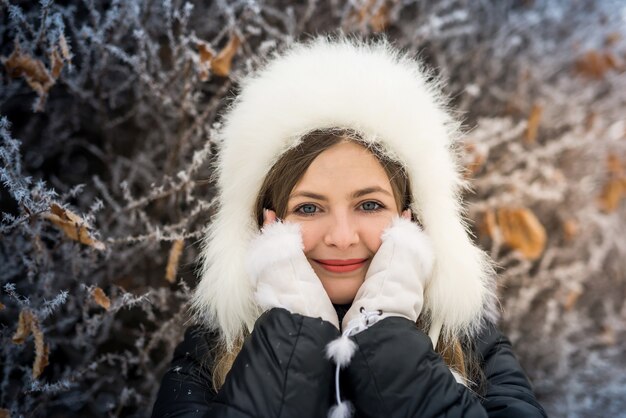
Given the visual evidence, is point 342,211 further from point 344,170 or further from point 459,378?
point 459,378

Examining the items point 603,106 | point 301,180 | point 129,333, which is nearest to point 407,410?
point 301,180

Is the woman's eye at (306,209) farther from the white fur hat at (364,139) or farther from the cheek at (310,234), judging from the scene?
the white fur hat at (364,139)

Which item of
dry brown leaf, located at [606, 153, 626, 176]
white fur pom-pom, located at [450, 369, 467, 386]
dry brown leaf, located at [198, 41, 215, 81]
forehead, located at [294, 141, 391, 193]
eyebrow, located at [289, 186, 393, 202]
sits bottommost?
white fur pom-pom, located at [450, 369, 467, 386]

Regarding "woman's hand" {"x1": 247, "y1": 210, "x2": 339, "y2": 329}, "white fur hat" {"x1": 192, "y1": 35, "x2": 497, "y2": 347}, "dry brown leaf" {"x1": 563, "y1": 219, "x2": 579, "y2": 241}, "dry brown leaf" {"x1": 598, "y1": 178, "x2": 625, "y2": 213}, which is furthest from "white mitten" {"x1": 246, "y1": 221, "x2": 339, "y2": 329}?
"dry brown leaf" {"x1": 598, "y1": 178, "x2": 625, "y2": 213}

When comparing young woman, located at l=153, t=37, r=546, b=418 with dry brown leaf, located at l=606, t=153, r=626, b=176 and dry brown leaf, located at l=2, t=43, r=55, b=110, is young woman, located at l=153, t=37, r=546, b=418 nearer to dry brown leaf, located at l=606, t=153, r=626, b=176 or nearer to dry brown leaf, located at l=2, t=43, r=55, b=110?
dry brown leaf, located at l=2, t=43, r=55, b=110

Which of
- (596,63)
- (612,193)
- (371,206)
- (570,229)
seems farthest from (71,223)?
(596,63)

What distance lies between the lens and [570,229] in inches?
147

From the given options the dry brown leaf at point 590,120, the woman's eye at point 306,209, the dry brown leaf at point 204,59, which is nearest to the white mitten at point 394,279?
the woman's eye at point 306,209

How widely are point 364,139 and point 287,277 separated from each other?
21.7 inches

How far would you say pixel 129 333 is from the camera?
9.28ft

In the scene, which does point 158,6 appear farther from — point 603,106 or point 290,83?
point 603,106

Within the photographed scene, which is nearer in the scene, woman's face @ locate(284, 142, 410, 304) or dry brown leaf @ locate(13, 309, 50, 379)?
woman's face @ locate(284, 142, 410, 304)

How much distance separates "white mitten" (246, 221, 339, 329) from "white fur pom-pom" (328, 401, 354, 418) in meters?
0.25

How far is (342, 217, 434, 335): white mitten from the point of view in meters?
1.57
